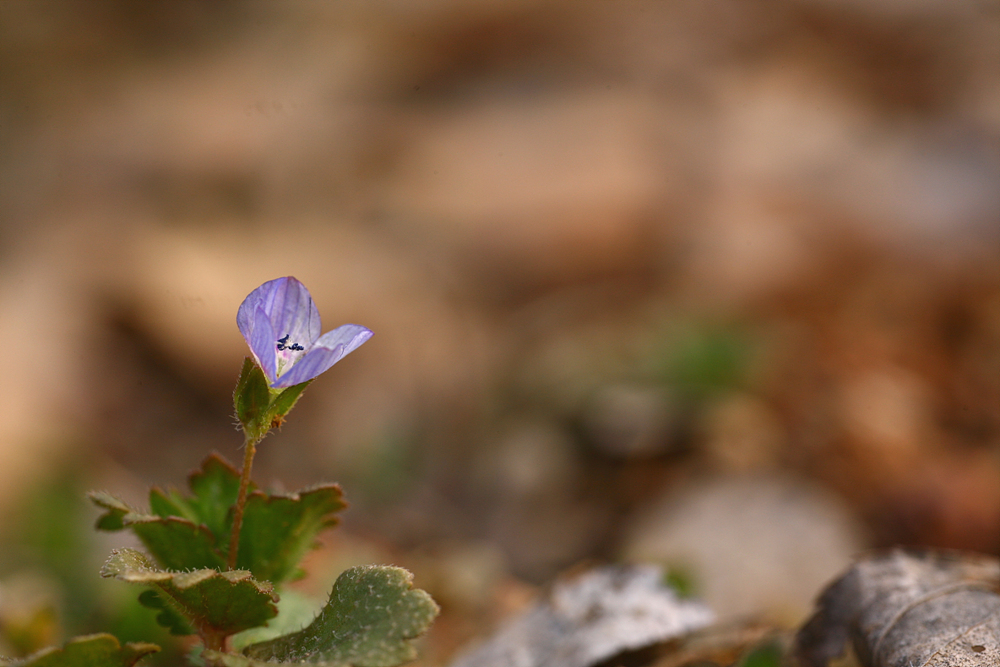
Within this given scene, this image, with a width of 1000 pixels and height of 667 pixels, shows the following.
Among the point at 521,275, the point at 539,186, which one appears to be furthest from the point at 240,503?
the point at 539,186

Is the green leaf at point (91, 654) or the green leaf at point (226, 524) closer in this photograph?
the green leaf at point (91, 654)

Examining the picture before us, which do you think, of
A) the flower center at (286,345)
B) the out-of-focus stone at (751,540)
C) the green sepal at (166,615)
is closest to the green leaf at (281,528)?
the green sepal at (166,615)

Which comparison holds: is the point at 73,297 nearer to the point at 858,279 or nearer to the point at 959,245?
the point at 858,279

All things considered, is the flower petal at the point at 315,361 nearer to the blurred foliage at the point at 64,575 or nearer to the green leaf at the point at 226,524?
the green leaf at the point at 226,524

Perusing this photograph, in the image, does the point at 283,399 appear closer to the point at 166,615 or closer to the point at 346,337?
the point at 346,337

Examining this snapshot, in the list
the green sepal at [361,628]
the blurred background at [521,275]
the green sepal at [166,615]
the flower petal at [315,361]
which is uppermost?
the blurred background at [521,275]
